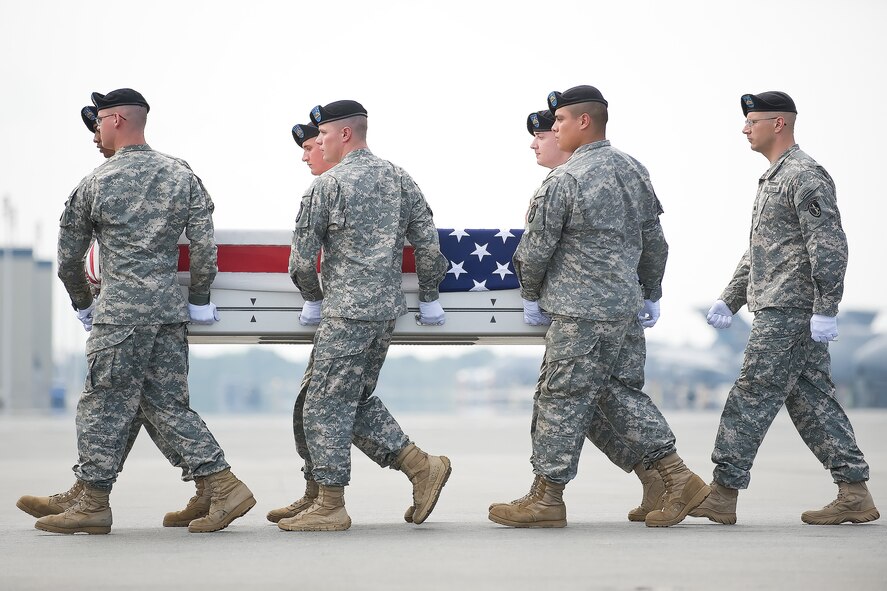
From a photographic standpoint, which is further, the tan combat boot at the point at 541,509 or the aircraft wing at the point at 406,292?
the aircraft wing at the point at 406,292

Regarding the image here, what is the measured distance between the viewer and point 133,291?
623 centimetres

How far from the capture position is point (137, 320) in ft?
20.4

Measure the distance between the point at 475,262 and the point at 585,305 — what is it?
855mm

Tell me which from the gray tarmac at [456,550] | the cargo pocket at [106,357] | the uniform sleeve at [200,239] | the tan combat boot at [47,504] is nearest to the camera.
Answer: the gray tarmac at [456,550]

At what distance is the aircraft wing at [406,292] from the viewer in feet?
22.4

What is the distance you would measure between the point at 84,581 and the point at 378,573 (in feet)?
3.28

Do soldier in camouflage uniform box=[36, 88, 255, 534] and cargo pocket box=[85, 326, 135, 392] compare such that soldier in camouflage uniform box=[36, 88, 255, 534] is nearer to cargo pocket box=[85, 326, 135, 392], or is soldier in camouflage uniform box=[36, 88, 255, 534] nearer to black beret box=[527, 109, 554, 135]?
cargo pocket box=[85, 326, 135, 392]

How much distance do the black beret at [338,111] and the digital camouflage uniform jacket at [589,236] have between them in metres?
0.99

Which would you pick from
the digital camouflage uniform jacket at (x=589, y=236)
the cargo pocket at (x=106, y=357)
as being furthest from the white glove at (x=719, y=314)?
the cargo pocket at (x=106, y=357)

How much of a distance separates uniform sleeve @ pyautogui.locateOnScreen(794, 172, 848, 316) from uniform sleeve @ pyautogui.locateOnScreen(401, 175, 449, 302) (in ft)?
5.76

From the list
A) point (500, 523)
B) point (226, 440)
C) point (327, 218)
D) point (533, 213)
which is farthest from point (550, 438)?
point (226, 440)

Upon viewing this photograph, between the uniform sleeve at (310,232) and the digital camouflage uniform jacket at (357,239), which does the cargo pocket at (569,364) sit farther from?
the uniform sleeve at (310,232)

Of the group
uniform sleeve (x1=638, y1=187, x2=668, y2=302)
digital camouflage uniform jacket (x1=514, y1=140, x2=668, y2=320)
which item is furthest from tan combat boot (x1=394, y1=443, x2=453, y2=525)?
uniform sleeve (x1=638, y1=187, x2=668, y2=302)

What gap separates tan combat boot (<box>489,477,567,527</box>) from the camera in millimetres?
6340
